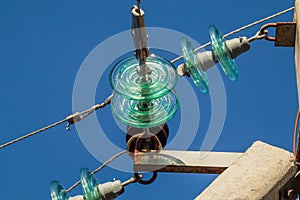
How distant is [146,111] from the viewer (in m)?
10.0

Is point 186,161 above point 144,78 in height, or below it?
below

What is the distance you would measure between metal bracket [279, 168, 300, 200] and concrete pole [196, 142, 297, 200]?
49 millimetres

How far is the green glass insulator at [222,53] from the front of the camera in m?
10.2

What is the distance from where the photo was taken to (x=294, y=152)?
36.5 feet

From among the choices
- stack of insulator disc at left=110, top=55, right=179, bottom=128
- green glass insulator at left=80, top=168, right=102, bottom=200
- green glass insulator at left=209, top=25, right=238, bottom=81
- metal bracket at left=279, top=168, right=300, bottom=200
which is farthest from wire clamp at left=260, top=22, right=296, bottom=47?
green glass insulator at left=80, top=168, right=102, bottom=200

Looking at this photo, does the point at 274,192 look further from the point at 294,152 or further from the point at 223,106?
the point at 223,106

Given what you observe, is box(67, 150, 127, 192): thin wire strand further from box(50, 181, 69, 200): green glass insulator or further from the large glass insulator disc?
the large glass insulator disc

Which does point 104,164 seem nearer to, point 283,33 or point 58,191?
point 58,191

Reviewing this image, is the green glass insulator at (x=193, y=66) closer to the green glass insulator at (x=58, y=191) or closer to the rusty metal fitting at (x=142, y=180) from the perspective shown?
the rusty metal fitting at (x=142, y=180)

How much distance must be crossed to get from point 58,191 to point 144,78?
1.28m

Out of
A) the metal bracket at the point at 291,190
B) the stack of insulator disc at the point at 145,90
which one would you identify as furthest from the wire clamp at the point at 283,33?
the stack of insulator disc at the point at 145,90

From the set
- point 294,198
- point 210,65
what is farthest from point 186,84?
point 294,198

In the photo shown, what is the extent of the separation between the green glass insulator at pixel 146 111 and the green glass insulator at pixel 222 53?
481 millimetres

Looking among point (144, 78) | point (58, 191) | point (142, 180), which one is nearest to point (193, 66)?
point (144, 78)
